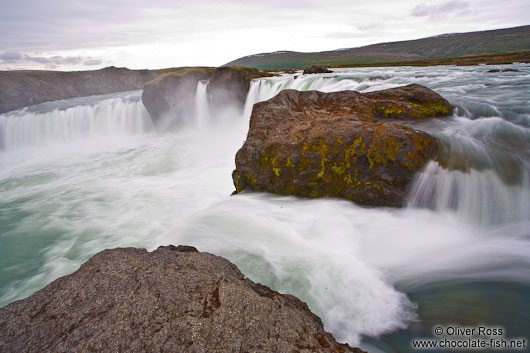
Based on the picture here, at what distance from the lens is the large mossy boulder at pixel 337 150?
5641 millimetres

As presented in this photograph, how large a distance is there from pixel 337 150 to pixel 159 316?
15.6 ft

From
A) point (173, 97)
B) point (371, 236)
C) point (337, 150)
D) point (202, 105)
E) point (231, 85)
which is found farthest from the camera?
point (173, 97)

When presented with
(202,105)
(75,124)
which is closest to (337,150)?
(202,105)

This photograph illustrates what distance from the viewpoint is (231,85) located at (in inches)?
908

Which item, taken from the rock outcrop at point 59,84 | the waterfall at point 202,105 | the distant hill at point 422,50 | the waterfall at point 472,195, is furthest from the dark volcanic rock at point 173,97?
the distant hill at point 422,50

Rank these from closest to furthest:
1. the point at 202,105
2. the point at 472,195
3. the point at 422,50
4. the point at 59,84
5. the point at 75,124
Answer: the point at 472,195 < the point at 202,105 < the point at 75,124 < the point at 59,84 < the point at 422,50

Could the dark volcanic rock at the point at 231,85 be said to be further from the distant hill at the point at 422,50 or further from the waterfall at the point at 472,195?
the distant hill at the point at 422,50

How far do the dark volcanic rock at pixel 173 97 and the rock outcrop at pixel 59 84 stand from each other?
39670mm

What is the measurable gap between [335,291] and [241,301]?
2.08 meters

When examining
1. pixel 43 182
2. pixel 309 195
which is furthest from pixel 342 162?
pixel 43 182

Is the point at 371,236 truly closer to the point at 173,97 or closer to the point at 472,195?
the point at 472,195

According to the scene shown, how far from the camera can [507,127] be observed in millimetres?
6797

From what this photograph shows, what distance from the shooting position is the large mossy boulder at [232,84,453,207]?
18.5 ft

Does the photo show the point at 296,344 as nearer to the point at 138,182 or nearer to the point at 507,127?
the point at 507,127
